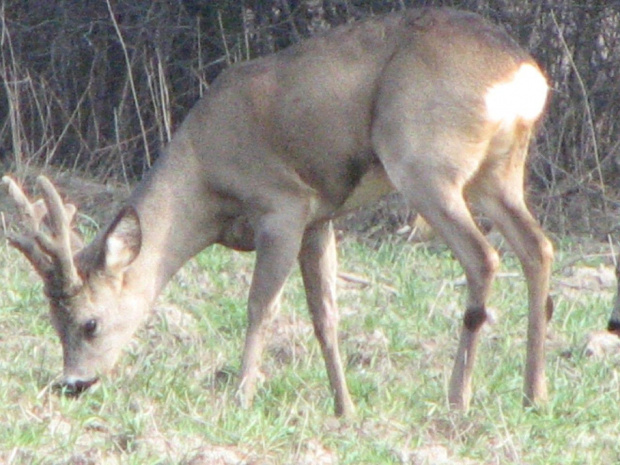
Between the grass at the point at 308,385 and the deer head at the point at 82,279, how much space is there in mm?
143

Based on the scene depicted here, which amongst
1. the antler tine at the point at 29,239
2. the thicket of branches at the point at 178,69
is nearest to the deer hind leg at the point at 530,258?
the antler tine at the point at 29,239

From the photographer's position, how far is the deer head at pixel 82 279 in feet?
20.6

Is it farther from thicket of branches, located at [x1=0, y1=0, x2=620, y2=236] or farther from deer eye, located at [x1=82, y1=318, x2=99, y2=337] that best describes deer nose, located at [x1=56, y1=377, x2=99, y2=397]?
thicket of branches, located at [x1=0, y1=0, x2=620, y2=236]

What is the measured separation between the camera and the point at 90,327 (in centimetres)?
652

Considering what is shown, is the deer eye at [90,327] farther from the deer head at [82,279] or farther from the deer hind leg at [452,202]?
the deer hind leg at [452,202]

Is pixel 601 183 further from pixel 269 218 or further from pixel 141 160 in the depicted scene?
pixel 269 218

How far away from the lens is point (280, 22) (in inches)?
449

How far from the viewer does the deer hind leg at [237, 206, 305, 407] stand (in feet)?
21.3

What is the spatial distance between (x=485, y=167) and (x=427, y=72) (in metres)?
0.53

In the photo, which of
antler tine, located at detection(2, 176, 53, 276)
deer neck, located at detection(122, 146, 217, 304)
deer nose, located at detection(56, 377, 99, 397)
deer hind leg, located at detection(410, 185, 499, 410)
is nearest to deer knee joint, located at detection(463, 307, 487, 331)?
deer hind leg, located at detection(410, 185, 499, 410)

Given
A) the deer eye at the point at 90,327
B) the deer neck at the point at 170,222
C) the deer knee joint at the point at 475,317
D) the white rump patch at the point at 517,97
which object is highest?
the white rump patch at the point at 517,97

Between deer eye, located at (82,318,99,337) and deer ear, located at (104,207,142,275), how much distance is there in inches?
9.5

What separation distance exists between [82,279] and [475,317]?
175cm

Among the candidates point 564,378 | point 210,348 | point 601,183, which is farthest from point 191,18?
point 564,378
